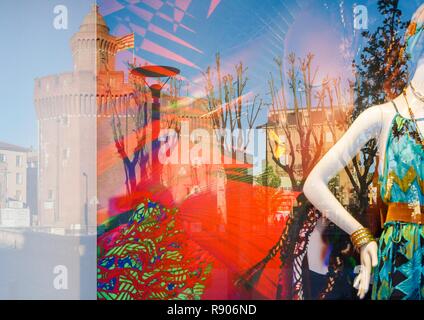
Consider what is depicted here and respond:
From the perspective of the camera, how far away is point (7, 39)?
3652 mm

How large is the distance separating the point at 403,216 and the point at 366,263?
343 millimetres

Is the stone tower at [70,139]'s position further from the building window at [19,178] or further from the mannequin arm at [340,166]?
the mannequin arm at [340,166]

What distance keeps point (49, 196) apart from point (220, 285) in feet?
4.28

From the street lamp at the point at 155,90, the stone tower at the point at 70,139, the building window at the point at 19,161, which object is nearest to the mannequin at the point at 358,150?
the street lamp at the point at 155,90

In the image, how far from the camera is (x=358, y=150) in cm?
316

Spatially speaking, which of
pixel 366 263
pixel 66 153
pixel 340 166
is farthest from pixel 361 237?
pixel 66 153

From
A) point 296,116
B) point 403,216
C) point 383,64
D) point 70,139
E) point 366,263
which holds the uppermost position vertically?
point 383,64

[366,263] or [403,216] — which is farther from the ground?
[403,216]

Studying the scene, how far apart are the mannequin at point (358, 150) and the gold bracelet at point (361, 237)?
2 centimetres

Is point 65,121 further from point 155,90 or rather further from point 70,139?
point 155,90

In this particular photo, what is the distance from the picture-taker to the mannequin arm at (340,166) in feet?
10.00

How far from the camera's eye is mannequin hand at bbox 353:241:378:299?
9.89 feet

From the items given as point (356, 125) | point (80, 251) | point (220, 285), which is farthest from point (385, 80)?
point (80, 251)
